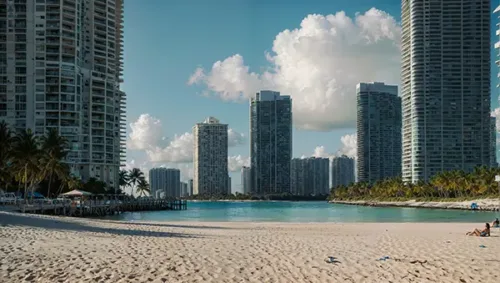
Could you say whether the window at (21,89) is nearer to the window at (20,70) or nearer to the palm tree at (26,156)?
the window at (20,70)

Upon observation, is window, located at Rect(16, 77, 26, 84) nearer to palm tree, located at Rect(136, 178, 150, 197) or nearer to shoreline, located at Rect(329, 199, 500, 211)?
palm tree, located at Rect(136, 178, 150, 197)

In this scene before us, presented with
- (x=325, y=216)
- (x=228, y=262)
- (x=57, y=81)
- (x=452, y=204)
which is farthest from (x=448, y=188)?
(x=228, y=262)

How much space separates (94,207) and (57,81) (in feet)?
167

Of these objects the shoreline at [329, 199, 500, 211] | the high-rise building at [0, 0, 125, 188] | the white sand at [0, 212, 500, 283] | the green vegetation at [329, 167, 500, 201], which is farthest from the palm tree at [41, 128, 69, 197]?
the green vegetation at [329, 167, 500, 201]

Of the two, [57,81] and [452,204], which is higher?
[57,81]

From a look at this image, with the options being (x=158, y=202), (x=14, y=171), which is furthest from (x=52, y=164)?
(x=158, y=202)

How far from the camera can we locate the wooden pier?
6398 centimetres

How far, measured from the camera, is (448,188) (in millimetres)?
142625

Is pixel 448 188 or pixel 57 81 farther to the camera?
pixel 448 188

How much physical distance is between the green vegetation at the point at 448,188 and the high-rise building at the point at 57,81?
287 ft

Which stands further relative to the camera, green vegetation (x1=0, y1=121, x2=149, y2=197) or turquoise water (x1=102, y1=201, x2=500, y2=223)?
turquoise water (x1=102, y1=201, x2=500, y2=223)

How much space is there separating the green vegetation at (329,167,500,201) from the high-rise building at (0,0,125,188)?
87.4 metres

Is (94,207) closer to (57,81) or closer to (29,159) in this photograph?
(29,159)

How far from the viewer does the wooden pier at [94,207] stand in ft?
210
